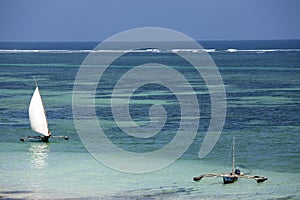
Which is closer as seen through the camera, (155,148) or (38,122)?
(155,148)

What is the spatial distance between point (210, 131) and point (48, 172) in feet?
42.4

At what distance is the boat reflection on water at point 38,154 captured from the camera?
3472 centimetres

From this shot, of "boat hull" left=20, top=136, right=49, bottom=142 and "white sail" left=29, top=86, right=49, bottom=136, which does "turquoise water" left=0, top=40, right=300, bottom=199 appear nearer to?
"boat hull" left=20, top=136, right=49, bottom=142

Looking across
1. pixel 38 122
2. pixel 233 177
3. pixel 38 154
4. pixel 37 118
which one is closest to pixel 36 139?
pixel 38 122

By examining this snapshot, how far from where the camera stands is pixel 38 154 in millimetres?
37469

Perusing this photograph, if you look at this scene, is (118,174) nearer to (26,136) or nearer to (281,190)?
(281,190)

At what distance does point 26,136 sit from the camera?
42688 mm

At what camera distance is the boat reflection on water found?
34.7 metres

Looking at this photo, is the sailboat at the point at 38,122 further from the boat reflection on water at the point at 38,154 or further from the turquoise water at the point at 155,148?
the turquoise water at the point at 155,148

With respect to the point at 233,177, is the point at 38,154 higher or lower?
higher

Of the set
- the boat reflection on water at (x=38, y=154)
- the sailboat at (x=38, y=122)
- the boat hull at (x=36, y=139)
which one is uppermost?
the sailboat at (x=38, y=122)

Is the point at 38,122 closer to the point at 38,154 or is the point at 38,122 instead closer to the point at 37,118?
the point at 37,118

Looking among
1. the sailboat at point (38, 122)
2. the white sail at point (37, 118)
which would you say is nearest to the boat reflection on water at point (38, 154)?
the sailboat at point (38, 122)

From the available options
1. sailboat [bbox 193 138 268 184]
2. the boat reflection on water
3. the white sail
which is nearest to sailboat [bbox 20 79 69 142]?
the white sail
